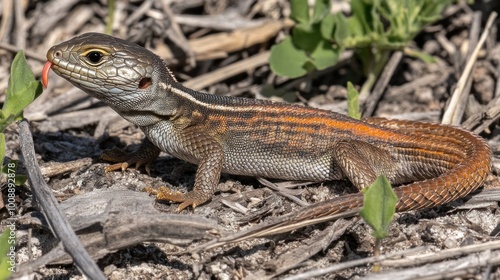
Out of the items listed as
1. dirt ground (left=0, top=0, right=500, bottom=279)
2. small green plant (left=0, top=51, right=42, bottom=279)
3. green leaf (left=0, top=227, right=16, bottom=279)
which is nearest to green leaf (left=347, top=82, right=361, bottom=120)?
dirt ground (left=0, top=0, right=500, bottom=279)

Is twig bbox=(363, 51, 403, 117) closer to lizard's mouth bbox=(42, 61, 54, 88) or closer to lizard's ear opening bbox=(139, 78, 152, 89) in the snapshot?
lizard's ear opening bbox=(139, 78, 152, 89)

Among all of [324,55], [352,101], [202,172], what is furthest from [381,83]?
[202,172]

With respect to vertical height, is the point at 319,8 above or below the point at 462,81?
above

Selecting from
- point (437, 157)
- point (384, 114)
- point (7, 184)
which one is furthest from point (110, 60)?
point (384, 114)

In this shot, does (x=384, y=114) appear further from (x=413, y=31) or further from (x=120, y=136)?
(x=120, y=136)

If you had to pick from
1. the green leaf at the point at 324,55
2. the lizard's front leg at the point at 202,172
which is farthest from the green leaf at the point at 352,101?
the lizard's front leg at the point at 202,172

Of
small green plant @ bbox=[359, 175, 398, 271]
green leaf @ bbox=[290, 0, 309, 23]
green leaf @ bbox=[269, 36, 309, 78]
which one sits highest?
green leaf @ bbox=[290, 0, 309, 23]

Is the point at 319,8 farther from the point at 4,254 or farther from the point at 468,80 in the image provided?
the point at 4,254
